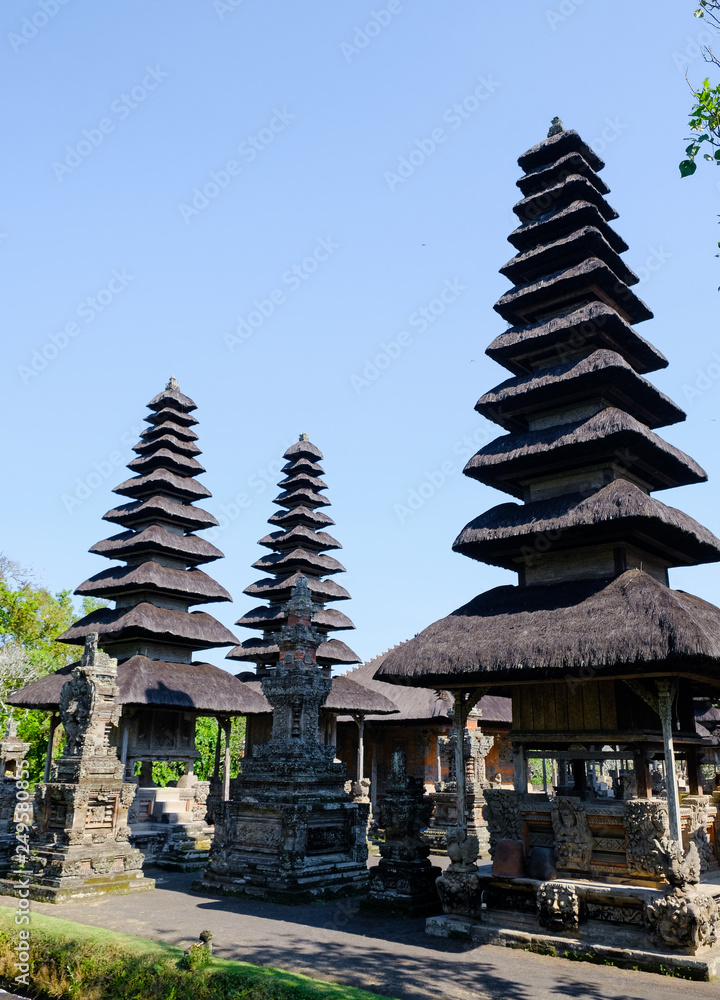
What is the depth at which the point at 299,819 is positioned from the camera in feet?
51.2

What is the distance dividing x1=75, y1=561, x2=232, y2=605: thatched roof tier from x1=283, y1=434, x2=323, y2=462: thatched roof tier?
1018 centimetres

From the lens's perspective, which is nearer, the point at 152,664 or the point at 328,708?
the point at 152,664

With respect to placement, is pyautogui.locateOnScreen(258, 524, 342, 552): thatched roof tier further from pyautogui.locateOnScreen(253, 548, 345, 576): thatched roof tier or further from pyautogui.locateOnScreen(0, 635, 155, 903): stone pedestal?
pyautogui.locateOnScreen(0, 635, 155, 903): stone pedestal

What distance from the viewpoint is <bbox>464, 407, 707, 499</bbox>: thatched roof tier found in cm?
1342

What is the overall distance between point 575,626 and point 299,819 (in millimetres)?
7613

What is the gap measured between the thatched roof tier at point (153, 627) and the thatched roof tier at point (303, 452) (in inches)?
451

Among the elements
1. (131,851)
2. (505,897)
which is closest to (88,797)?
(131,851)

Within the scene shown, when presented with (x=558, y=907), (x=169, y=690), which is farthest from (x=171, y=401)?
(x=558, y=907)

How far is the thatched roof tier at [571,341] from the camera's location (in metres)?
14.6

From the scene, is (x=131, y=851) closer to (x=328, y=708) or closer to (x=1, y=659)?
(x=328, y=708)

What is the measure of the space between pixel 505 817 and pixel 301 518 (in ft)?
82.0

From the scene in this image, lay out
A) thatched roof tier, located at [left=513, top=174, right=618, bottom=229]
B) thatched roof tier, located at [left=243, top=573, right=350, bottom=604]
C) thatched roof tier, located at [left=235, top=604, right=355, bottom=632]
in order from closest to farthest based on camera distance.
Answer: thatched roof tier, located at [left=513, top=174, right=618, bottom=229] → thatched roof tier, located at [left=235, top=604, right=355, bottom=632] → thatched roof tier, located at [left=243, top=573, right=350, bottom=604]

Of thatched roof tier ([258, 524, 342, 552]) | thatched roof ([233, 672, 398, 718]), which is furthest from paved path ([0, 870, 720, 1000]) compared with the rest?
thatched roof tier ([258, 524, 342, 552])

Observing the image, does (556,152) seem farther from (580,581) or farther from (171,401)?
(171,401)
